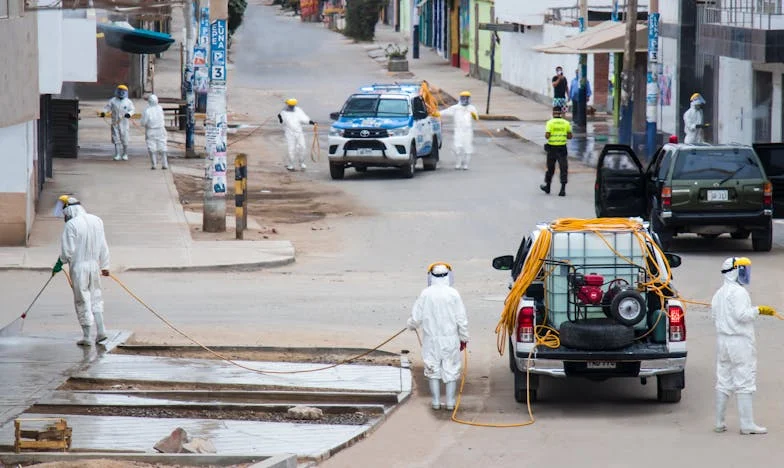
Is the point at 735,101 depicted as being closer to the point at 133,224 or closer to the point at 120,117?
the point at 120,117

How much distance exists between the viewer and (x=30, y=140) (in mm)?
23656

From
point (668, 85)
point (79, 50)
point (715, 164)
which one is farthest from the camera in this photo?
point (668, 85)

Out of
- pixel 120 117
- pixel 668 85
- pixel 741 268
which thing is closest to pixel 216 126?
pixel 120 117

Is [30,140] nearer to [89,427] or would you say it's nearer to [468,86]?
[89,427]

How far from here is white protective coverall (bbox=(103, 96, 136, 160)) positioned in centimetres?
3222

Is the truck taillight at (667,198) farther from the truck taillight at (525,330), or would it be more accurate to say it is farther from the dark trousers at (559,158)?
the truck taillight at (525,330)

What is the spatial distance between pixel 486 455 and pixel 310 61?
59955 millimetres

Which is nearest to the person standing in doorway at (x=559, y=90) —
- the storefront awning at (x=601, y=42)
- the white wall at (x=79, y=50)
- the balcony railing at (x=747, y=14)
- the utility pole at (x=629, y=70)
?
the storefront awning at (x=601, y=42)

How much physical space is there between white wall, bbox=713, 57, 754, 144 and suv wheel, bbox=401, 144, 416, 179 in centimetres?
785

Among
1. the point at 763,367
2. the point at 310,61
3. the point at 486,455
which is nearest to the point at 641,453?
the point at 486,455

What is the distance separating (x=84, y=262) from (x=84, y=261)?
0.04ft

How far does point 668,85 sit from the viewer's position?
38.2m

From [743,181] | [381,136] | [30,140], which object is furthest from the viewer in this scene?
[381,136]

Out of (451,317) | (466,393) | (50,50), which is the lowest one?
(466,393)
